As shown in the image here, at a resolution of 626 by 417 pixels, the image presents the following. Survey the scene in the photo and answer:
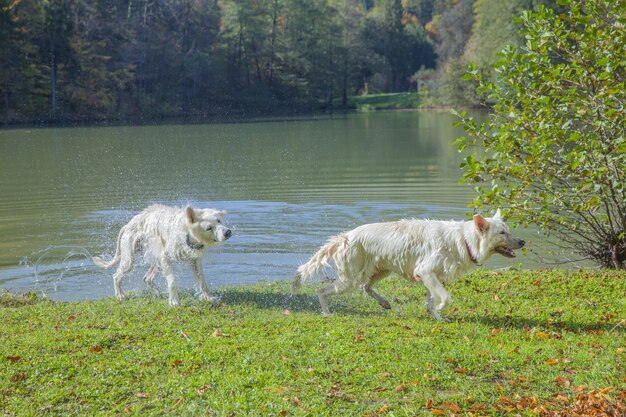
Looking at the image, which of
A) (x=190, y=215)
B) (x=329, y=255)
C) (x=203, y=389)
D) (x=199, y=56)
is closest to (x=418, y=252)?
(x=329, y=255)

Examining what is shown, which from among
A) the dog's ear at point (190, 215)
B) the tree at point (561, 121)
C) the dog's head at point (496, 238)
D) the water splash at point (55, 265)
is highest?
the tree at point (561, 121)

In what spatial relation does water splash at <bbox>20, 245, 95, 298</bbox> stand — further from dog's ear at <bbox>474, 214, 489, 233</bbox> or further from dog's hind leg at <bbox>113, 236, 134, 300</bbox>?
dog's ear at <bbox>474, 214, 489, 233</bbox>

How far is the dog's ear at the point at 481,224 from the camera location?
9.58 meters

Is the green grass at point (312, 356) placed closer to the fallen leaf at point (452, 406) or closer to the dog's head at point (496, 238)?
the fallen leaf at point (452, 406)

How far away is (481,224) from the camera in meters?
9.67

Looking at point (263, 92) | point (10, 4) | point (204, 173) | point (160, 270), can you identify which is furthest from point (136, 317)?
point (263, 92)

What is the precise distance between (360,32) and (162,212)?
113404mm

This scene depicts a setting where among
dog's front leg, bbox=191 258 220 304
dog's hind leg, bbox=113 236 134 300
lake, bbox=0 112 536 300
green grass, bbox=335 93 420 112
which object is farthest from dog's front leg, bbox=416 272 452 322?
green grass, bbox=335 93 420 112

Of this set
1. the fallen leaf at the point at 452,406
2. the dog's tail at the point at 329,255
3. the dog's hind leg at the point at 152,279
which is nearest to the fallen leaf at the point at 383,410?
the fallen leaf at the point at 452,406

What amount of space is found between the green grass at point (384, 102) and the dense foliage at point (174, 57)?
2.35 meters

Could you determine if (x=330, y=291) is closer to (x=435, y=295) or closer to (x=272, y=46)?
(x=435, y=295)

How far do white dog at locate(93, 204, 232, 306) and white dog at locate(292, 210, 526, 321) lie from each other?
1.84 metres

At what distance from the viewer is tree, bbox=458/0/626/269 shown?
10.8 meters

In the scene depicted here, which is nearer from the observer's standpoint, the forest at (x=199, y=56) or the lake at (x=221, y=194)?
the lake at (x=221, y=194)
